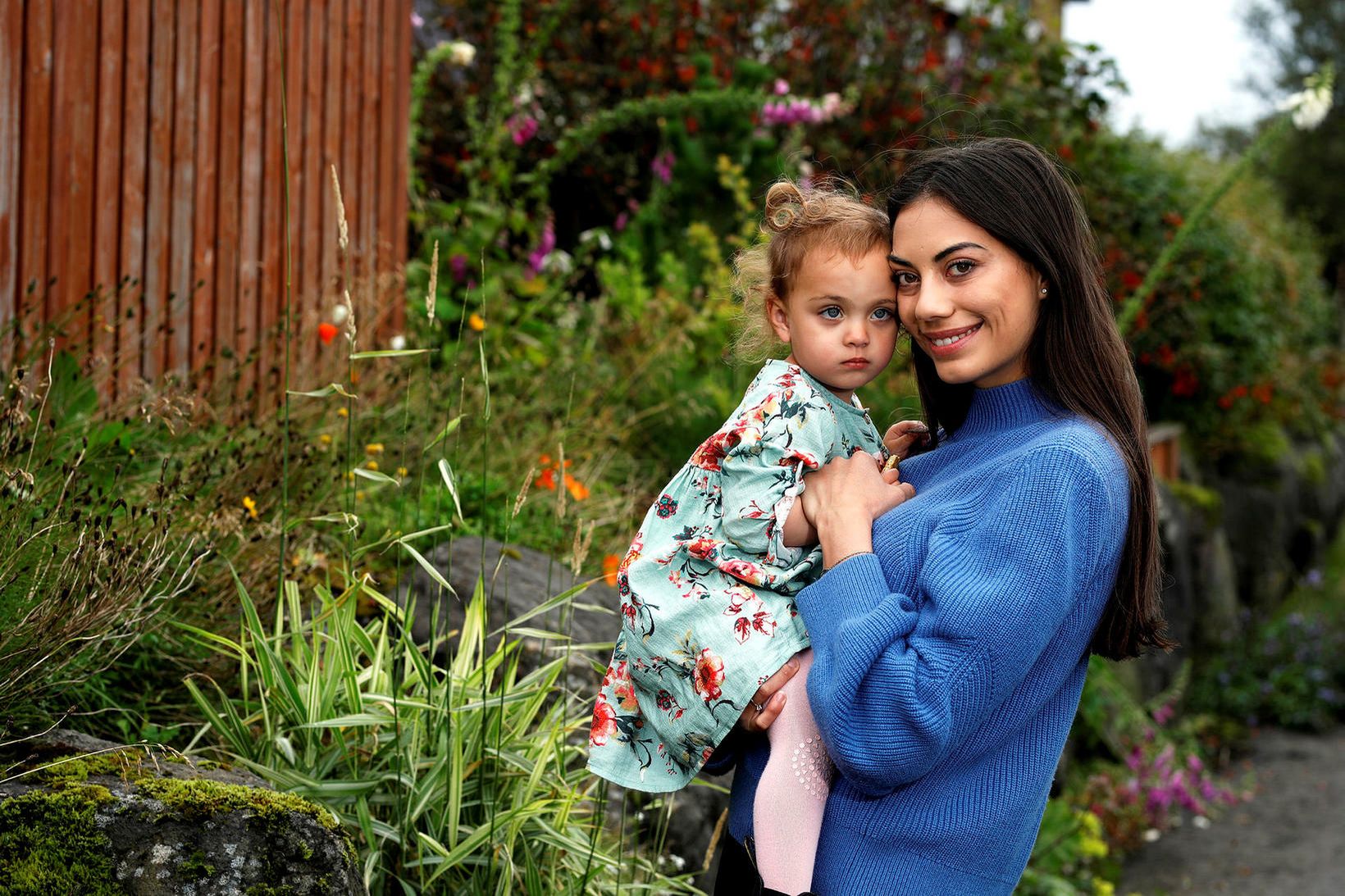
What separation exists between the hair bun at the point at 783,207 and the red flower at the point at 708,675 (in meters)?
0.75

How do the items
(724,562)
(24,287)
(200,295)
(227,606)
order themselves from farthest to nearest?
(200,295) → (24,287) → (227,606) → (724,562)

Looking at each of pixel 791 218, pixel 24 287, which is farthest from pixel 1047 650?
pixel 24 287

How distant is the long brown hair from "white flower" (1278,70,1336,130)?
369 cm

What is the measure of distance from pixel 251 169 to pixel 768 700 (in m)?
3.27

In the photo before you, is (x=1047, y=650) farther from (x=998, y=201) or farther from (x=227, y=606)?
(x=227, y=606)

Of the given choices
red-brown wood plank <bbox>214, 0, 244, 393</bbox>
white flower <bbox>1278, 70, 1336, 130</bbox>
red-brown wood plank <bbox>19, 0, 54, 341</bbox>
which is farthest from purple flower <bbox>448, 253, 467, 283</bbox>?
white flower <bbox>1278, 70, 1336, 130</bbox>

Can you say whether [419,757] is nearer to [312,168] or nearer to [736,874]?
[736,874]

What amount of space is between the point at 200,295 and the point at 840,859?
10.3 feet

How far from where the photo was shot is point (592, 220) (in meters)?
7.86

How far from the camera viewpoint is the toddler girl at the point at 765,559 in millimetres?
1902

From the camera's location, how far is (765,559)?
78.8 inches

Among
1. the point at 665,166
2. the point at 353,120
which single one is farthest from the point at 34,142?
the point at 665,166

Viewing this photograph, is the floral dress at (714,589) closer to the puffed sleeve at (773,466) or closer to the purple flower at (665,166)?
the puffed sleeve at (773,466)

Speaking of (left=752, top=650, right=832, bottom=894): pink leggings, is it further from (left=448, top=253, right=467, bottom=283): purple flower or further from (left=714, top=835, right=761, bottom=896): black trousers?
(left=448, top=253, right=467, bottom=283): purple flower
